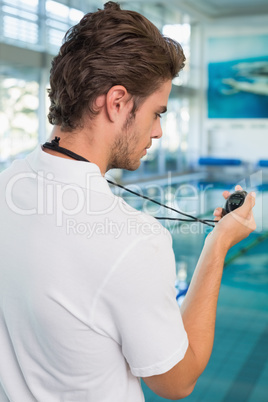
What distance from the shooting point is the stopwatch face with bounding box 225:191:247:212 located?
1.34 meters

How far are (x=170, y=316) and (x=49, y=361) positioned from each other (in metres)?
0.24

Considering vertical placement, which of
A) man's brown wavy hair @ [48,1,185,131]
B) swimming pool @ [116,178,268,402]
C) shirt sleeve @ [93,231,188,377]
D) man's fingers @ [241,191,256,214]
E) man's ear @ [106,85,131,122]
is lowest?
swimming pool @ [116,178,268,402]

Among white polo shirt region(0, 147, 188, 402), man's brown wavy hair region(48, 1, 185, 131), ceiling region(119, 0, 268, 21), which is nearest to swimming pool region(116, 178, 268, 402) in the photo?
man's brown wavy hair region(48, 1, 185, 131)

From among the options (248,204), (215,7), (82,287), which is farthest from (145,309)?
(215,7)

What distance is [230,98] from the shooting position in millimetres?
17906

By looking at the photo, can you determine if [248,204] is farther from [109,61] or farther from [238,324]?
[238,324]

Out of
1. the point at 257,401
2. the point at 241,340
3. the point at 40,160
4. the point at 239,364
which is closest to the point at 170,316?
the point at 40,160

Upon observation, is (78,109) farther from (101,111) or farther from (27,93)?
(27,93)

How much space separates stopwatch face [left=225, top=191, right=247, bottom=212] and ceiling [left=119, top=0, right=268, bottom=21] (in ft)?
47.4

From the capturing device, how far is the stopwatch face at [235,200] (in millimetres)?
1340

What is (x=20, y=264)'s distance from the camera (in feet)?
2.74

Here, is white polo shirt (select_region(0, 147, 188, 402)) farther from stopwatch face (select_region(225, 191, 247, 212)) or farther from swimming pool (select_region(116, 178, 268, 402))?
swimming pool (select_region(116, 178, 268, 402))

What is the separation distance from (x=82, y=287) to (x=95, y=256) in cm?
6

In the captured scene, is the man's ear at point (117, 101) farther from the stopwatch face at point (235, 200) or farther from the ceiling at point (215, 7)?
the ceiling at point (215, 7)
